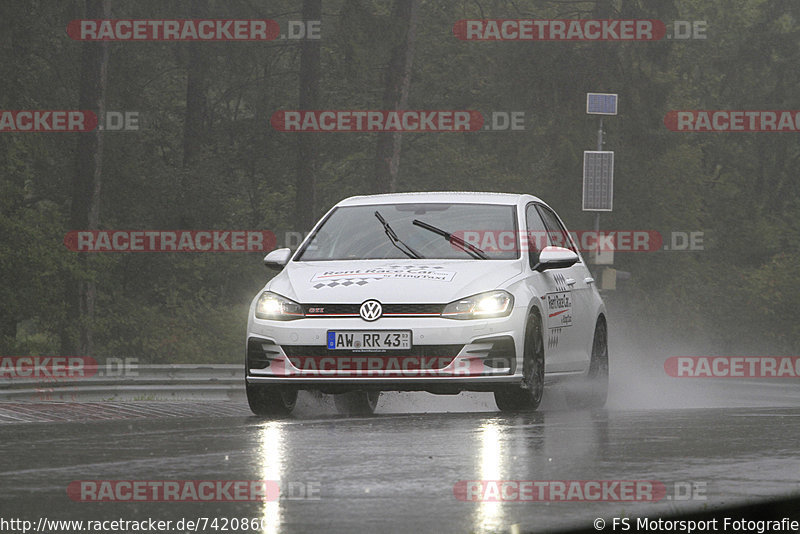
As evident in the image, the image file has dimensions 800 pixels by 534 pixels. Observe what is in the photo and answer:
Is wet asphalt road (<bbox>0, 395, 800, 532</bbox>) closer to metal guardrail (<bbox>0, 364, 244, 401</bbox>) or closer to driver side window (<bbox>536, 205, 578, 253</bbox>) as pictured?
driver side window (<bbox>536, 205, 578, 253</bbox>)

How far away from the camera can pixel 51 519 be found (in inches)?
229

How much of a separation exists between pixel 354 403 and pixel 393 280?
6.66ft

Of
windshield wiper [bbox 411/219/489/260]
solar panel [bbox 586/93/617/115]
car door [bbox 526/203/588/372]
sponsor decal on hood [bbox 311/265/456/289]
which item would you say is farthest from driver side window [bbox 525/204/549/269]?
solar panel [bbox 586/93/617/115]

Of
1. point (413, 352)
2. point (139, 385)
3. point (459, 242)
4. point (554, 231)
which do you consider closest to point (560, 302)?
point (459, 242)

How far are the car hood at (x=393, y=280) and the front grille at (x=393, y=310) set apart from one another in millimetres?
36

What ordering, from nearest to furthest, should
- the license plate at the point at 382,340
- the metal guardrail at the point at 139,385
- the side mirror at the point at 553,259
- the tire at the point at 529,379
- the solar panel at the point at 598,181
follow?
the license plate at the point at 382,340 < the tire at the point at 529,379 < the side mirror at the point at 553,259 < the metal guardrail at the point at 139,385 < the solar panel at the point at 598,181

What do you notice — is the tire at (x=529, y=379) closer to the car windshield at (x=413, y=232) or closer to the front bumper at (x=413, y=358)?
the front bumper at (x=413, y=358)

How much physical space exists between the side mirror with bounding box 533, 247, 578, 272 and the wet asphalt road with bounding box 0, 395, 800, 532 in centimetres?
122

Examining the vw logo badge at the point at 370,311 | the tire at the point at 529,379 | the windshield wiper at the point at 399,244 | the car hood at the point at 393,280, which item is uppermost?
the windshield wiper at the point at 399,244

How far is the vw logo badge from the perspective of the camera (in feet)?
34.3

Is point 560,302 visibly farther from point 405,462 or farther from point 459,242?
point 405,462

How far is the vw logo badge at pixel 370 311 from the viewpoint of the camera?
34.3 feet

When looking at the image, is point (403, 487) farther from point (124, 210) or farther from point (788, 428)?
point (124, 210)

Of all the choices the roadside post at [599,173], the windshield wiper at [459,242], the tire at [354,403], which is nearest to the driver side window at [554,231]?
the windshield wiper at [459,242]
